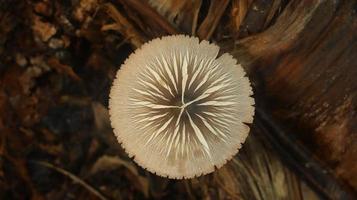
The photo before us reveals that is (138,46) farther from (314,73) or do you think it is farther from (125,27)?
(314,73)

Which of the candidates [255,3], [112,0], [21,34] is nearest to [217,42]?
[255,3]

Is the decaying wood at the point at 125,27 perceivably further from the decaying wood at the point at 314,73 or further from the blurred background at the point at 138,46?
the decaying wood at the point at 314,73

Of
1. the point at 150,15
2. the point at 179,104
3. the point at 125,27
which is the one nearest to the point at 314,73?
the point at 179,104

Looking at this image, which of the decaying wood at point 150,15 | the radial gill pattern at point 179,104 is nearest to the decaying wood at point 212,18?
the decaying wood at point 150,15

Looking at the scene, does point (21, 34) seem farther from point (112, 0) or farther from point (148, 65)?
point (148, 65)

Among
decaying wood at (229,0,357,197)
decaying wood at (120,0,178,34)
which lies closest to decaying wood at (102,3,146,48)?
decaying wood at (120,0,178,34)

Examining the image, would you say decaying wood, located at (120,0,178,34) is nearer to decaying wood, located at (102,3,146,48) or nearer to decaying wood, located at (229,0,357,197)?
decaying wood, located at (102,3,146,48)
